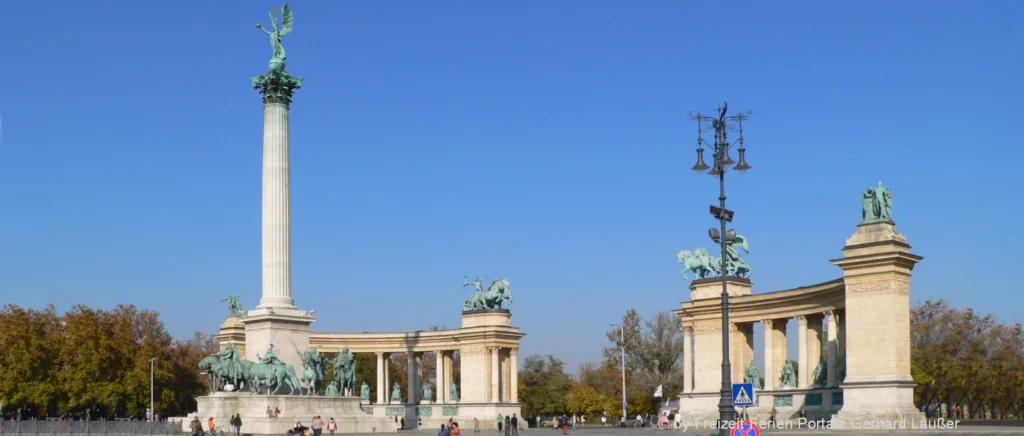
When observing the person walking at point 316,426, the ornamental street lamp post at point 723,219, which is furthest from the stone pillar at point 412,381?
the ornamental street lamp post at point 723,219

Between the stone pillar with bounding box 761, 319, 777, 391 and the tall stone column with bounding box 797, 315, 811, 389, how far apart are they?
2.56 metres

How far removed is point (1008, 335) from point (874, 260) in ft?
113

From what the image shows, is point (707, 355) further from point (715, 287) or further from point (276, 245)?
point (276, 245)

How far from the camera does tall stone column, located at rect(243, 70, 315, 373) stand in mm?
60300

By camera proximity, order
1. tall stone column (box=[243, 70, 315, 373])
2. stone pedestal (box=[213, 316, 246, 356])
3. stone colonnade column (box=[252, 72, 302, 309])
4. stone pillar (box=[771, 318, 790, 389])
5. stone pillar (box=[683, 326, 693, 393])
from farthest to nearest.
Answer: stone pedestal (box=[213, 316, 246, 356])
stone pillar (box=[683, 326, 693, 393])
stone pillar (box=[771, 318, 790, 389])
stone colonnade column (box=[252, 72, 302, 309])
tall stone column (box=[243, 70, 315, 373])

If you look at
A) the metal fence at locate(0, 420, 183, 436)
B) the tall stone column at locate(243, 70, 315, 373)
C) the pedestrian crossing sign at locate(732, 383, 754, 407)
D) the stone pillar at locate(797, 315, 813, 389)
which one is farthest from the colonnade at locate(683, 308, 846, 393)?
the pedestrian crossing sign at locate(732, 383, 754, 407)

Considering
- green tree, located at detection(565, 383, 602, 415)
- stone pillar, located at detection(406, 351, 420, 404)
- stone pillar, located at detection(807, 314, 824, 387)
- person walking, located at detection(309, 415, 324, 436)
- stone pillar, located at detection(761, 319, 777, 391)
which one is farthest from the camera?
green tree, located at detection(565, 383, 602, 415)

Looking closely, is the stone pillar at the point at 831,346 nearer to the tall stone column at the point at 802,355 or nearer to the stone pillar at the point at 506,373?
the tall stone column at the point at 802,355

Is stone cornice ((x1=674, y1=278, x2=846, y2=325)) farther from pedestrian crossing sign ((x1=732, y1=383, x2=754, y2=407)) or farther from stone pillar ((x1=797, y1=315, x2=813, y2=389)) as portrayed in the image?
pedestrian crossing sign ((x1=732, y1=383, x2=754, y2=407))

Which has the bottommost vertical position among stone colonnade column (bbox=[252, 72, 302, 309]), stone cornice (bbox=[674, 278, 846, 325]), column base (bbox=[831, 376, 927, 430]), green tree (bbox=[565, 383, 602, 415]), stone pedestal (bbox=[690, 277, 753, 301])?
green tree (bbox=[565, 383, 602, 415])

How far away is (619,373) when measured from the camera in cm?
12081

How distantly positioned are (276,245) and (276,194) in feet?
8.83

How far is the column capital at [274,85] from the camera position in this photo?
208 feet

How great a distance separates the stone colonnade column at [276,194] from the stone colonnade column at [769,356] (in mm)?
26045
